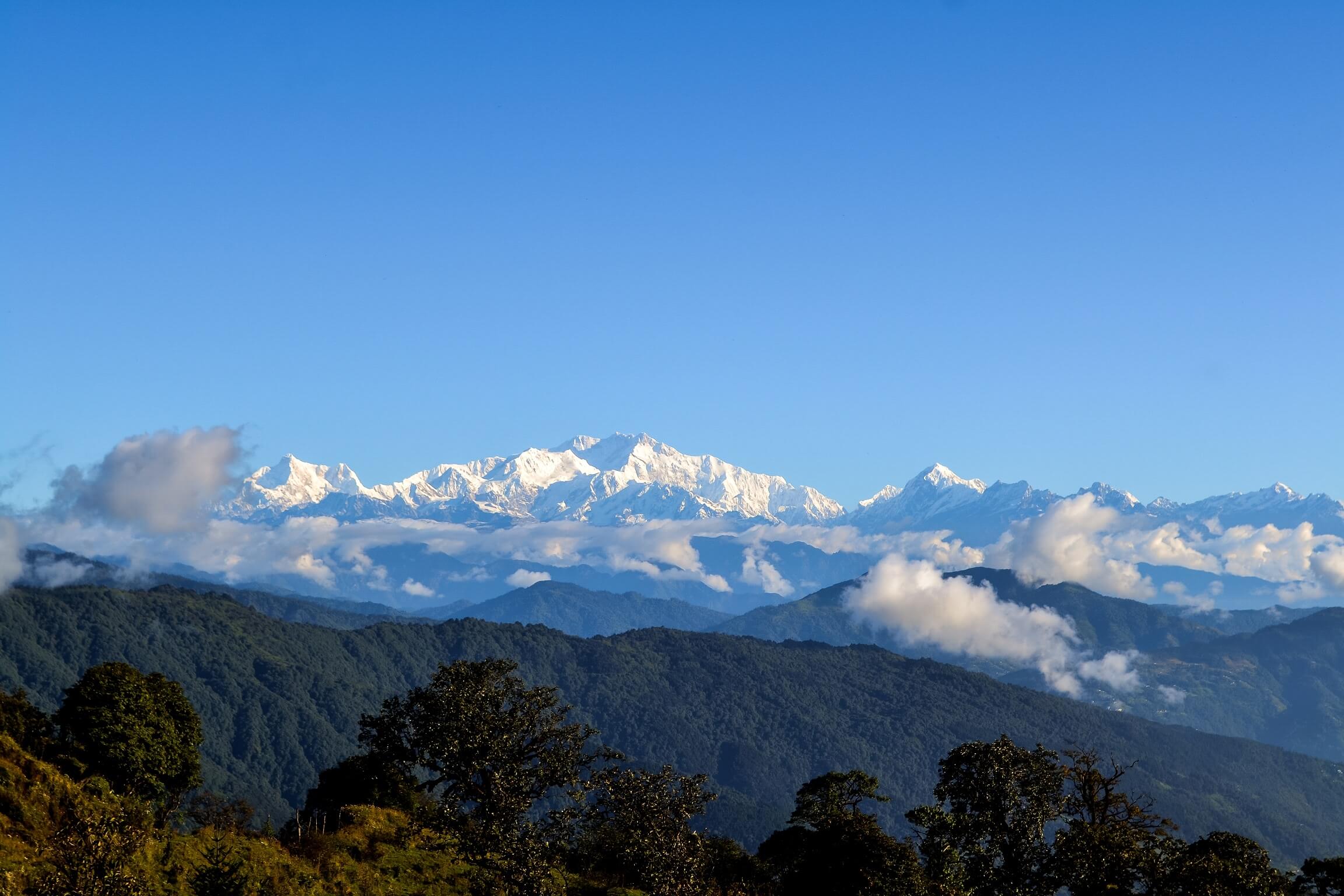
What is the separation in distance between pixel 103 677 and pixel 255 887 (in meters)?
63.6

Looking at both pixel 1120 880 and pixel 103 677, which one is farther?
pixel 103 677

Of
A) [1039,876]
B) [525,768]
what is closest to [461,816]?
[525,768]

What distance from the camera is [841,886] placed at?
242ft

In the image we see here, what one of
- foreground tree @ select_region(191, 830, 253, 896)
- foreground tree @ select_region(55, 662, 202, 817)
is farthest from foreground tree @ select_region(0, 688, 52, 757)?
foreground tree @ select_region(191, 830, 253, 896)

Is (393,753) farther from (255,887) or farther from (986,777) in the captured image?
(986,777)

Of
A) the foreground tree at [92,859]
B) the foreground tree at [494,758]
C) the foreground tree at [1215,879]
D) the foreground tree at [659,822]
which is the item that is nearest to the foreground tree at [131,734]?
the foreground tree at [494,758]

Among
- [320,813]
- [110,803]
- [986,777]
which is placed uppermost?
[986,777]

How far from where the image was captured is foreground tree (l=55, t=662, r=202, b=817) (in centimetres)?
10062

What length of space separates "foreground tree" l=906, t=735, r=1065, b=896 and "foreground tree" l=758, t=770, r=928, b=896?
1.90 metres

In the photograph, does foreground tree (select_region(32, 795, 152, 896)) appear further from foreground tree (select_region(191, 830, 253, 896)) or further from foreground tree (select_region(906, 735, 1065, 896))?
foreground tree (select_region(906, 735, 1065, 896))

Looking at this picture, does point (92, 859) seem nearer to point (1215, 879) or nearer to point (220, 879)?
point (220, 879)

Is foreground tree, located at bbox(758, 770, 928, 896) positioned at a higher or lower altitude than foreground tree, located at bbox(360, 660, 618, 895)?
lower

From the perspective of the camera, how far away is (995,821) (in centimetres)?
6519

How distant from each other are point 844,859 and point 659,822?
2300 cm
